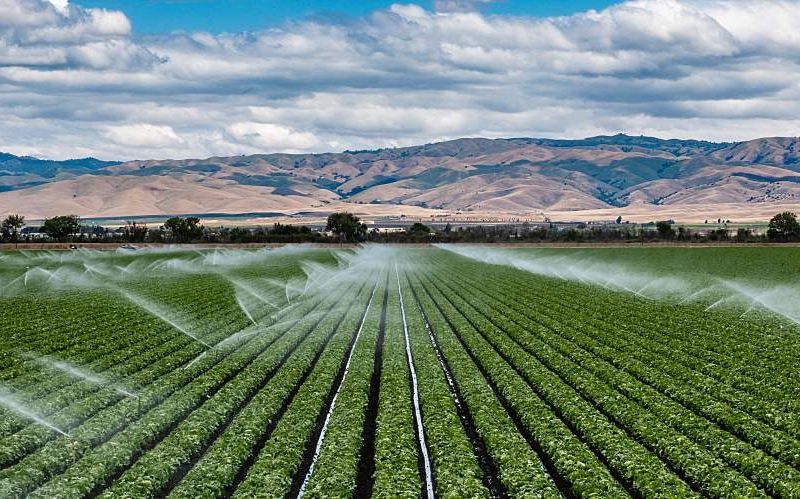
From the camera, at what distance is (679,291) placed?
54938 millimetres

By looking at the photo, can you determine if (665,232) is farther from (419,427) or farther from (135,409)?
(135,409)

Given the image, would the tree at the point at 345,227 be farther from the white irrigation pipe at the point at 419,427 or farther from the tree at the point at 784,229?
the white irrigation pipe at the point at 419,427

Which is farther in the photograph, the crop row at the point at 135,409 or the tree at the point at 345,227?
the tree at the point at 345,227

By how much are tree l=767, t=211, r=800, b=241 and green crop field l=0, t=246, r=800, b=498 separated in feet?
360

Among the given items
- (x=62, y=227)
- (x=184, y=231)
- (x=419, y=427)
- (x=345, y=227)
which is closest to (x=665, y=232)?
(x=345, y=227)

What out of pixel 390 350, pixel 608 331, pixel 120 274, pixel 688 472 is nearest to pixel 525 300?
pixel 608 331

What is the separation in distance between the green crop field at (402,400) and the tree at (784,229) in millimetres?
109785

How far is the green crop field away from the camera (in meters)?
15.1

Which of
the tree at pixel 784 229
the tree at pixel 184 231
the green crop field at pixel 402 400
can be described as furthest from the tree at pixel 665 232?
the green crop field at pixel 402 400

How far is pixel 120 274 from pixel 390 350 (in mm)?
54917

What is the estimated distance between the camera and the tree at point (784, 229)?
142 metres

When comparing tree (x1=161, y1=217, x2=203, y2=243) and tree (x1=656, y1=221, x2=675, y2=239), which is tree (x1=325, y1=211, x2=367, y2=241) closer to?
tree (x1=161, y1=217, x2=203, y2=243)

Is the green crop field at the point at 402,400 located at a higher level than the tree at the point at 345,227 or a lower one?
lower

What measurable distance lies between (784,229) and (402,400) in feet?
473
